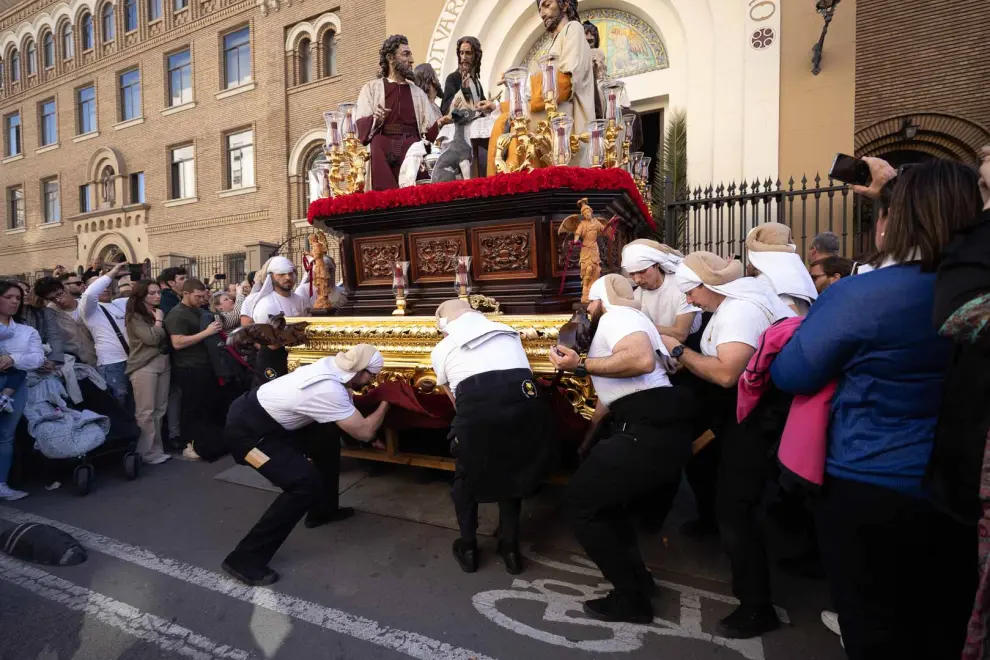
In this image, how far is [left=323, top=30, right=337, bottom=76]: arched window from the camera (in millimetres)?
14766

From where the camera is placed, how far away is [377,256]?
4.59 metres

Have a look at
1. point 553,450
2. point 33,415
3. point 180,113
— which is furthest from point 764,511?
point 180,113

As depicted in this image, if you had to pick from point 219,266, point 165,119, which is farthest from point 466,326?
point 165,119

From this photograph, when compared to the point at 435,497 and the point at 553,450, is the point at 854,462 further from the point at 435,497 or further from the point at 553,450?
the point at 435,497

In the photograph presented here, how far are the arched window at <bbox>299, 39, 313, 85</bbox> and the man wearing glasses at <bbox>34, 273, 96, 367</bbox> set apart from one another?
37.9ft

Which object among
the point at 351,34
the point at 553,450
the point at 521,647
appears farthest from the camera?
the point at 351,34

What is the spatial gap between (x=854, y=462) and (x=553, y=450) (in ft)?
5.73

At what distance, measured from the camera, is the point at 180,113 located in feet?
57.1

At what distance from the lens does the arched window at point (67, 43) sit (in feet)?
66.1

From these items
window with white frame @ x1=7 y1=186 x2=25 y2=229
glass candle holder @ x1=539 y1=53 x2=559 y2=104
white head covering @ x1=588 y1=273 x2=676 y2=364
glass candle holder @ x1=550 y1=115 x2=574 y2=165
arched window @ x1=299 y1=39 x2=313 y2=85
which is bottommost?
white head covering @ x1=588 y1=273 x2=676 y2=364

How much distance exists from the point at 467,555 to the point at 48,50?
90.0 feet

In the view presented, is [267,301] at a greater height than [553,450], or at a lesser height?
greater

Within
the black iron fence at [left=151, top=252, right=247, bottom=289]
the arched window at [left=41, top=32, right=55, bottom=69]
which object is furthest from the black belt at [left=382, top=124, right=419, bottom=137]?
the arched window at [left=41, top=32, right=55, bottom=69]

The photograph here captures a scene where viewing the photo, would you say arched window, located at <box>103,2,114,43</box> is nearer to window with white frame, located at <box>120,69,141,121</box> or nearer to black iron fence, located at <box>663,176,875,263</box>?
window with white frame, located at <box>120,69,141,121</box>
